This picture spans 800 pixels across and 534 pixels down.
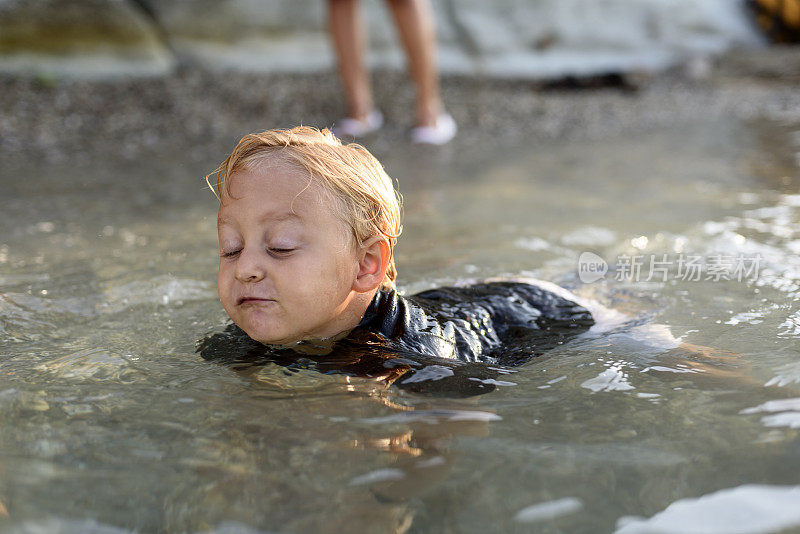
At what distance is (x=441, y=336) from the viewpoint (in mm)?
2475

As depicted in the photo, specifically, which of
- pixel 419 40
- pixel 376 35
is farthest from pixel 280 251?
pixel 376 35

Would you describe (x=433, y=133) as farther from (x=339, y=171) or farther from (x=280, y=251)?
(x=280, y=251)

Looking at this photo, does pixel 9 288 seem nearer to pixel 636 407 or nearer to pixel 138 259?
Answer: pixel 138 259

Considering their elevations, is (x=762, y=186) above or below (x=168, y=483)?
above

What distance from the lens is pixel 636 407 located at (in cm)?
204

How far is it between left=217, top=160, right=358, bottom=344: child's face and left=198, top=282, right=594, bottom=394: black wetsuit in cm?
17

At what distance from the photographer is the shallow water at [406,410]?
159cm

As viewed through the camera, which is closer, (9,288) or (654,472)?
(654,472)

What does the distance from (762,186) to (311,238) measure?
3.25 meters

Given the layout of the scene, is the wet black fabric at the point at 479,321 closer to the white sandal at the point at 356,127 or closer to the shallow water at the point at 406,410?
the shallow water at the point at 406,410

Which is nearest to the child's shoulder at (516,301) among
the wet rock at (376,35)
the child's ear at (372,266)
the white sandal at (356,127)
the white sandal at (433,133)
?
the child's ear at (372,266)

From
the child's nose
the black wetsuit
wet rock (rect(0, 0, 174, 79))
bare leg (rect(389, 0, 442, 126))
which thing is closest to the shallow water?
the black wetsuit

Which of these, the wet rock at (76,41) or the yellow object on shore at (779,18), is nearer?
the wet rock at (76,41)

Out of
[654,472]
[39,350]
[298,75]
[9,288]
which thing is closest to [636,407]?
[654,472]
